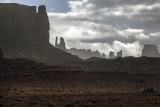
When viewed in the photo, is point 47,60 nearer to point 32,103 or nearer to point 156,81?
point 156,81

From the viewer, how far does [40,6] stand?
126625mm

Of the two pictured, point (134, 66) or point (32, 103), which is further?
point (134, 66)

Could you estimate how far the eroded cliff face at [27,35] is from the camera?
327 feet

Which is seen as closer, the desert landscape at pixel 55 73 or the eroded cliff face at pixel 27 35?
the desert landscape at pixel 55 73

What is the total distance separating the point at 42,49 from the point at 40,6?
34.6 m

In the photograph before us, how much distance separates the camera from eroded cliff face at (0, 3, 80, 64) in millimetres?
99750

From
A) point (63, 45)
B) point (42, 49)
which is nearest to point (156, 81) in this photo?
point (42, 49)

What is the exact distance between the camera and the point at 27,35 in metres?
114

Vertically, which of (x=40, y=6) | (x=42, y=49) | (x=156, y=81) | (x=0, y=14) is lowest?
(x=156, y=81)

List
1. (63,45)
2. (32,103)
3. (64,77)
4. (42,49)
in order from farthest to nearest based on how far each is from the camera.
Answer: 1. (63,45)
2. (42,49)
3. (64,77)
4. (32,103)

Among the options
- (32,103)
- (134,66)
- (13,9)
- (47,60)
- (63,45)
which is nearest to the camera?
(32,103)

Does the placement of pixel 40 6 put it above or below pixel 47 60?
above

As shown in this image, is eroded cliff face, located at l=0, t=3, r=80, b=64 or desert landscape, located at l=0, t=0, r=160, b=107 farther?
eroded cliff face, located at l=0, t=3, r=80, b=64

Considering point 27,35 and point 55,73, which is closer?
point 55,73
